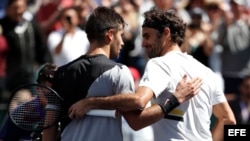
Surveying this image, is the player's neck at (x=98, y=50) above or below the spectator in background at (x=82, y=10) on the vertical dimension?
below

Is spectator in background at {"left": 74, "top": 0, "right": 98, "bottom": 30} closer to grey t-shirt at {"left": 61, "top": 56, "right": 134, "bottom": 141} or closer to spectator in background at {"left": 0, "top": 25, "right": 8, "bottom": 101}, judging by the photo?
spectator in background at {"left": 0, "top": 25, "right": 8, "bottom": 101}

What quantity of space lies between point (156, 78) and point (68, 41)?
19.5 ft

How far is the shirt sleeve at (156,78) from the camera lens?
655cm

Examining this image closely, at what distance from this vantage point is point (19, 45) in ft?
40.4

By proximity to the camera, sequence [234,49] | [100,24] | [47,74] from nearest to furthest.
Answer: [100,24] < [47,74] < [234,49]

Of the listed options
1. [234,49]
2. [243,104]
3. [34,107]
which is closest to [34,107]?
[34,107]

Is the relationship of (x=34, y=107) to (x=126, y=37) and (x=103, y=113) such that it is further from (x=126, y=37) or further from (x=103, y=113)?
(x=126, y=37)

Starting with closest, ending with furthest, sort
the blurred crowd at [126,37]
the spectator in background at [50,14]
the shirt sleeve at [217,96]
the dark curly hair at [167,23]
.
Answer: the dark curly hair at [167,23] → the shirt sleeve at [217,96] → the blurred crowd at [126,37] → the spectator in background at [50,14]

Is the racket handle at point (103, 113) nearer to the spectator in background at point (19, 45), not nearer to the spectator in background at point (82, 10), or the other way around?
the spectator in background at point (19, 45)

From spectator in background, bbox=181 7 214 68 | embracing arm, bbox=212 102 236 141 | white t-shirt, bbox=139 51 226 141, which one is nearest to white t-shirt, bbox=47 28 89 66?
spectator in background, bbox=181 7 214 68

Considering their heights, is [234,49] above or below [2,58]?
above

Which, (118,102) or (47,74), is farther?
(47,74)

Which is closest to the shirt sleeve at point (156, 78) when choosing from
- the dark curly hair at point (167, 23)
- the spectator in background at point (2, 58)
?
the dark curly hair at point (167, 23)

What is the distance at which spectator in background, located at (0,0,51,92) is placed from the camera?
40.0ft
